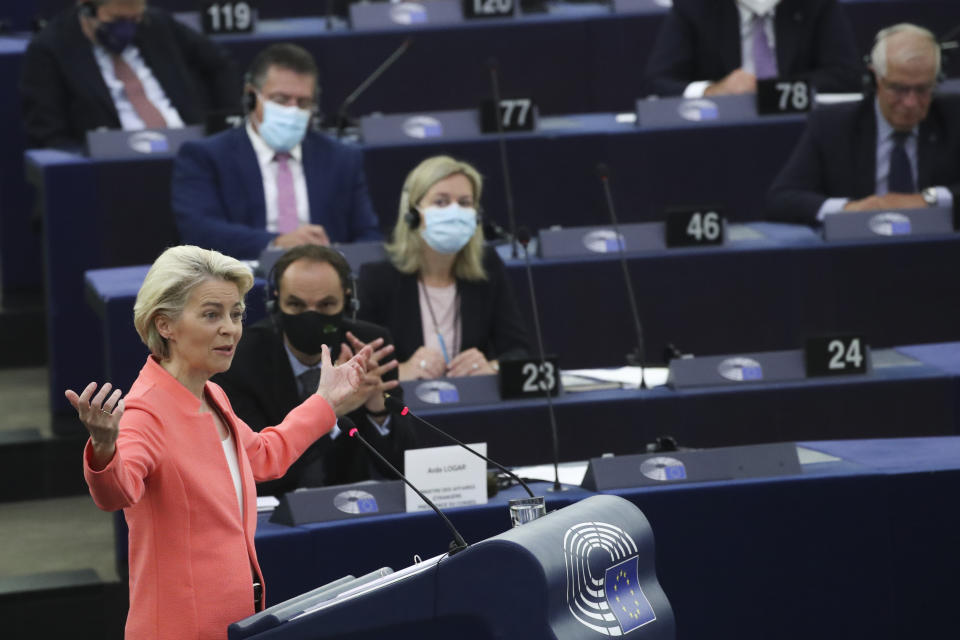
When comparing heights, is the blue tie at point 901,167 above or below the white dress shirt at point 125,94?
below

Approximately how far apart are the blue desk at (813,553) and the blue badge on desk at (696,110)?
230 centimetres

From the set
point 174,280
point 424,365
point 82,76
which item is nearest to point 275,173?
point 82,76

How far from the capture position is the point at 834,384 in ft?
13.8

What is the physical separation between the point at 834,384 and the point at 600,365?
0.84 metres

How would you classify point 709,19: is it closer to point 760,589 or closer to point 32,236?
point 32,236

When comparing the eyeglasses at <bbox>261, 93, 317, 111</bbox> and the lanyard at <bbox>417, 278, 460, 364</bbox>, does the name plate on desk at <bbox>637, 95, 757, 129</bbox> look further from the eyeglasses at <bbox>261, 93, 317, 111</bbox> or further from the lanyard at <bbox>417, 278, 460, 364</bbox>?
the lanyard at <bbox>417, 278, 460, 364</bbox>

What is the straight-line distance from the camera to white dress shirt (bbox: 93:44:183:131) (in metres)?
5.36

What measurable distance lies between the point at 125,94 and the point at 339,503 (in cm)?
262

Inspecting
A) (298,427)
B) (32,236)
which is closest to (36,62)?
(32,236)

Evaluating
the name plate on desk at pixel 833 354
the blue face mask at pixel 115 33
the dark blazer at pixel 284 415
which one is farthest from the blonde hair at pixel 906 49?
the blue face mask at pixel 115 33

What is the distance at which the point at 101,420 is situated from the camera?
2059 mm

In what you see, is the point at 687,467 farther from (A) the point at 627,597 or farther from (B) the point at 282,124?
(B) the point at 282,124

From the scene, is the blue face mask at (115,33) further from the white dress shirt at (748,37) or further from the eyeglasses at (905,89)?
the eyeglasses at (905,89)

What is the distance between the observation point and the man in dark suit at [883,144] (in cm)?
501
